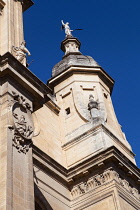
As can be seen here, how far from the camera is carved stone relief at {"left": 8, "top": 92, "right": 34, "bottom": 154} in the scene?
1102 centimetres

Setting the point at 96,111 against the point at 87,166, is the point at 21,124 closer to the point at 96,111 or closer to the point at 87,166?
the point at 87,166

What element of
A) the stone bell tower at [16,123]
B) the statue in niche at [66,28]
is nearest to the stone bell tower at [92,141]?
the statue in niche at [66,28]

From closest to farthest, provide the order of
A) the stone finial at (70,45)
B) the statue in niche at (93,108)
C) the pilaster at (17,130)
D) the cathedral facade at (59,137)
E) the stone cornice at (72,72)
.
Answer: the pilaster at (17,130), the cathedral facade at (59,137), the statue in niche at (93,108), the stone cornice at (72,72), the stone finial at (70,45)

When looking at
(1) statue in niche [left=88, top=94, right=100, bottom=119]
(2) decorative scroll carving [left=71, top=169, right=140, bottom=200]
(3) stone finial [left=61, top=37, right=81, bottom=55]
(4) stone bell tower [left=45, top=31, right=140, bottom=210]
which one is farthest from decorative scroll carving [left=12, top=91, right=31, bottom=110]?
(3) stone finial [left=61, top=37, right=81, bottom=55]

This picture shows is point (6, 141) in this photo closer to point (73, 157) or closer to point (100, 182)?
point (100, 182)

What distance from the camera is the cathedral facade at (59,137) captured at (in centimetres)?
1080

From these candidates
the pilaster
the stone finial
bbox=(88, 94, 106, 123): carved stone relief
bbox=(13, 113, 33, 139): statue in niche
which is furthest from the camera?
the stone finial

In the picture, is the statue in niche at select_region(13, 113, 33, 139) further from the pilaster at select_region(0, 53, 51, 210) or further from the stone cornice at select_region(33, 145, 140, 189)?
the stone cornice at select_region(33, 145, 140, 189)

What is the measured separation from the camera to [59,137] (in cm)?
2044

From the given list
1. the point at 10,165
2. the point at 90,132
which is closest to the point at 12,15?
the point at 90,132

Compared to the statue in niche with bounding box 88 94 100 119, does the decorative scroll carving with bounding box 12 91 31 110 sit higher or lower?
lower

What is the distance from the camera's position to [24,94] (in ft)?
41.1

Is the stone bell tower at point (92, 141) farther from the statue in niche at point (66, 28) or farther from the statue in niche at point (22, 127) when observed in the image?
the statue in niche at point (22, 127)

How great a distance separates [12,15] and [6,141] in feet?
24.6
